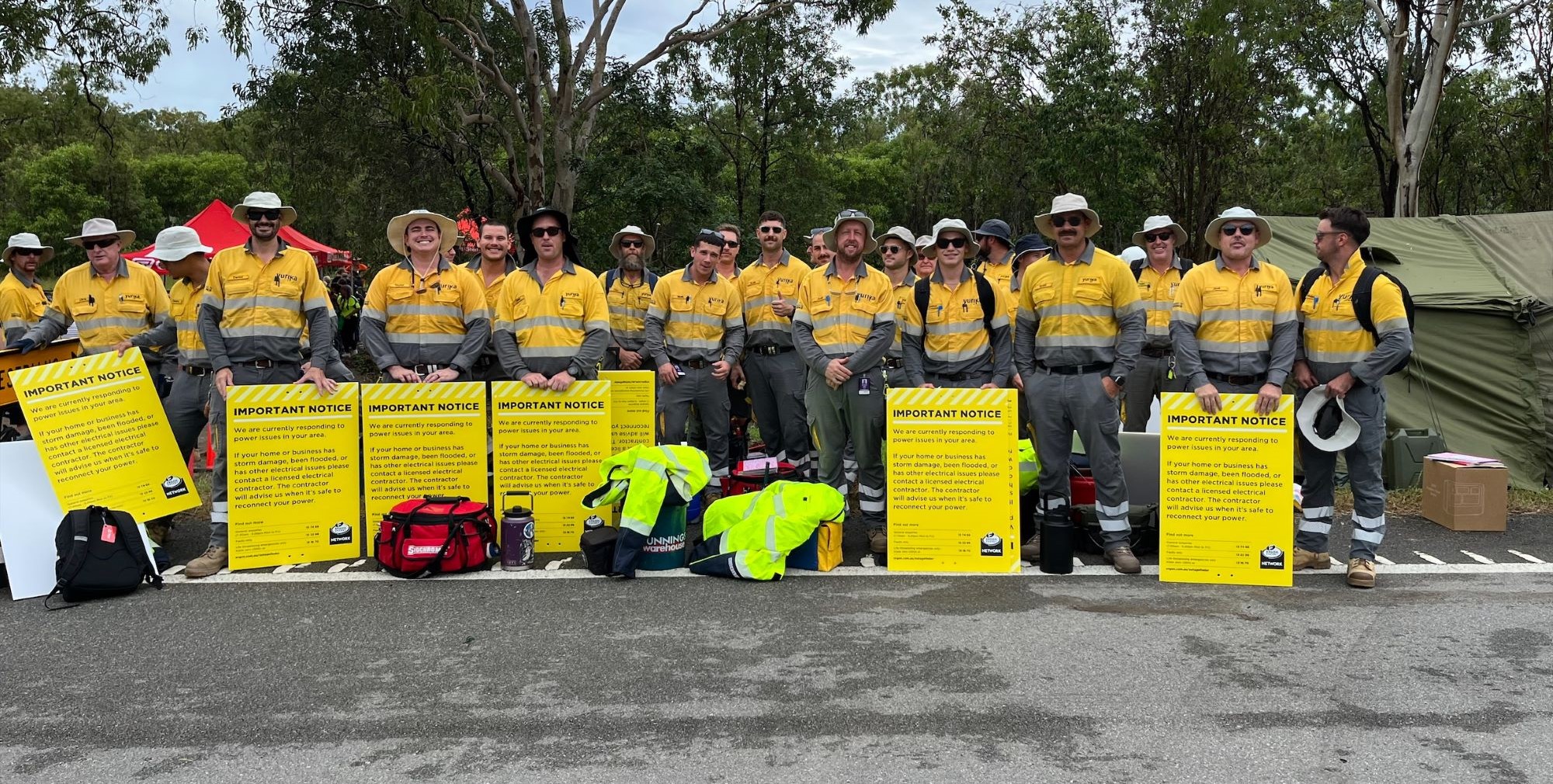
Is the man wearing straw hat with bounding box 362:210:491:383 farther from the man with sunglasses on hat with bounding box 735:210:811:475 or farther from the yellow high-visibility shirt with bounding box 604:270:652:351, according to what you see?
the man with sunglasses on hat with bounding box 735:210:811:475

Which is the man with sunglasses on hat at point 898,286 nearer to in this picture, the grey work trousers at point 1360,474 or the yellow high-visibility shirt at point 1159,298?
the yellow high-visibility shirt at point 1159,298

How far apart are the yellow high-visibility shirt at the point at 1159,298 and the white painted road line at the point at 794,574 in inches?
98.8

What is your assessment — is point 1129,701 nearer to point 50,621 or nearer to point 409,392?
point 409,392

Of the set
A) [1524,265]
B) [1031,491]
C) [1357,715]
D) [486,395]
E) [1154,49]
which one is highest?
[1154,49]

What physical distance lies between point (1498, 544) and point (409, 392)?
7430mm

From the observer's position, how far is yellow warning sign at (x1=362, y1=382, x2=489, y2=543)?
6721mm

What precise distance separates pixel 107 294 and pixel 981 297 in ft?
20.4

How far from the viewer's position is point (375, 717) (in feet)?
13.5

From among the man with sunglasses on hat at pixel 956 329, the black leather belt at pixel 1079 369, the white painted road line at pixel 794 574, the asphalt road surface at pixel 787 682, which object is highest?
the man with sunglasses on hat at pixel 956 329

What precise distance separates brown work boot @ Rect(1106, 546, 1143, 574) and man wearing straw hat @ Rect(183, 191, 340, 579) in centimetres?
506

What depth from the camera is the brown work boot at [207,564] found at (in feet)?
20.4

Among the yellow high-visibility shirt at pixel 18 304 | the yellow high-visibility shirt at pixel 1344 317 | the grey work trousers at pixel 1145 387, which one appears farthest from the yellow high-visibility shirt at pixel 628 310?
the yellow high-visibility shirt at pixel 1344 317

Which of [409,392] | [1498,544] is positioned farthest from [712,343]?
[1498,544]

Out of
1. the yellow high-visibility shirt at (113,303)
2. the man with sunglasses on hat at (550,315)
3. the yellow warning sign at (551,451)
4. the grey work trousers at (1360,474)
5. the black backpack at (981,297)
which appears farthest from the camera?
the yellow high-visibility shirt at (113,303)
